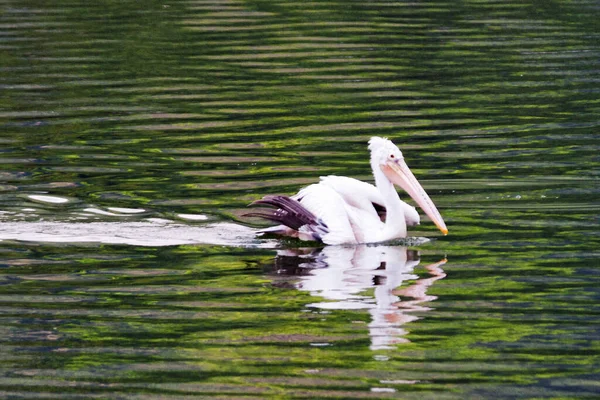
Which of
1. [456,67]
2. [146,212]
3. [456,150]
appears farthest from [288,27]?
[146,212]

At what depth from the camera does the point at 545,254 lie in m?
9.93

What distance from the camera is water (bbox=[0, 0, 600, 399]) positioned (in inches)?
302

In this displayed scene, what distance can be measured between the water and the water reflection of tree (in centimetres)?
2

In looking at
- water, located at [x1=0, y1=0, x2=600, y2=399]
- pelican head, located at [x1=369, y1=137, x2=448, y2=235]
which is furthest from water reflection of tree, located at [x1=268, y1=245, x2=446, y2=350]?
pelican head, located at [x1=369, y1=137, x2=448, y2=235]

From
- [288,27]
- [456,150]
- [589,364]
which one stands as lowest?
[589,364]

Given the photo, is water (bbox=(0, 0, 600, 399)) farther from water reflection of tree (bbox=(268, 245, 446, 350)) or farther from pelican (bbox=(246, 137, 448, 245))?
pelican (bbox=(246, 137, 448, 245))

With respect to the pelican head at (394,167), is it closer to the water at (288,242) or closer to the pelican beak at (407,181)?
the pelican beak at (407,181)

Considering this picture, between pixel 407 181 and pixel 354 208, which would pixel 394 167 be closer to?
pixel 407 181

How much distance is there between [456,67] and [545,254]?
9.27 metres

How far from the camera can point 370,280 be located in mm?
9547

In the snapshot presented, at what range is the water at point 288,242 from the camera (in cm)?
766

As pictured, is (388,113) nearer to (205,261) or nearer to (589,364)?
(205,261)

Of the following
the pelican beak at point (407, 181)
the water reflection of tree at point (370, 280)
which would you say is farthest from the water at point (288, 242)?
the pelican beak at point (407, 181)

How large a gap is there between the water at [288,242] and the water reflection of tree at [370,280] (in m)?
0.02
